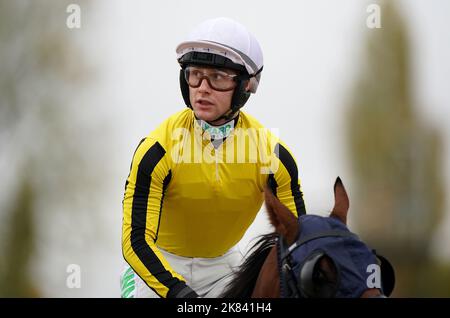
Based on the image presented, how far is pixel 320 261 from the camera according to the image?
7.60 feet

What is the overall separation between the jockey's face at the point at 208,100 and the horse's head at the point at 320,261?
29.9 inches

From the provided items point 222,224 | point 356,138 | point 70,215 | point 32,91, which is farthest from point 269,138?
point 356,138

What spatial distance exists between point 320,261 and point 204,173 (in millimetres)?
951

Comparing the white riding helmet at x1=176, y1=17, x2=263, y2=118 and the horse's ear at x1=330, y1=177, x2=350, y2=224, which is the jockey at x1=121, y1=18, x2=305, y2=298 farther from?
the horse's ear at x1=330, y1=177, x2=350, y2=224

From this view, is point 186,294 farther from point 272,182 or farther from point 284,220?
point 272,182

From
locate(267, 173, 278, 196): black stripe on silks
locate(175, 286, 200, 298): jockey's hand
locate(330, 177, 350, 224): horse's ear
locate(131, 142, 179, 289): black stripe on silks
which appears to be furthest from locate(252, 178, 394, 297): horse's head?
locate(267, 173, 278, 196): black stripe on silks

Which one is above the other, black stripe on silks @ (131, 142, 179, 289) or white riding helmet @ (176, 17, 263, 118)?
white riding helmet @ (176, 17, 263, 118)

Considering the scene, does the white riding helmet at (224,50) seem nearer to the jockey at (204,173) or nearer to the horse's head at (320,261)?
the jockey at (204,173)

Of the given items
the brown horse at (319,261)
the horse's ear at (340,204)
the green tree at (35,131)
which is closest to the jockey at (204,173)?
the brown horse at (319,261)

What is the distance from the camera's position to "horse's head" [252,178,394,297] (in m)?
2.29

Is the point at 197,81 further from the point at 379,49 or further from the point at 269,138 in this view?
the point at 379,49

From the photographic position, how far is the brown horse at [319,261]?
2293 mm

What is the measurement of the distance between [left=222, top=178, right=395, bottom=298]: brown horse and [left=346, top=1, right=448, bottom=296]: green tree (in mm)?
8395

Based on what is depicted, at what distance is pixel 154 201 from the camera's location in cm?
307
